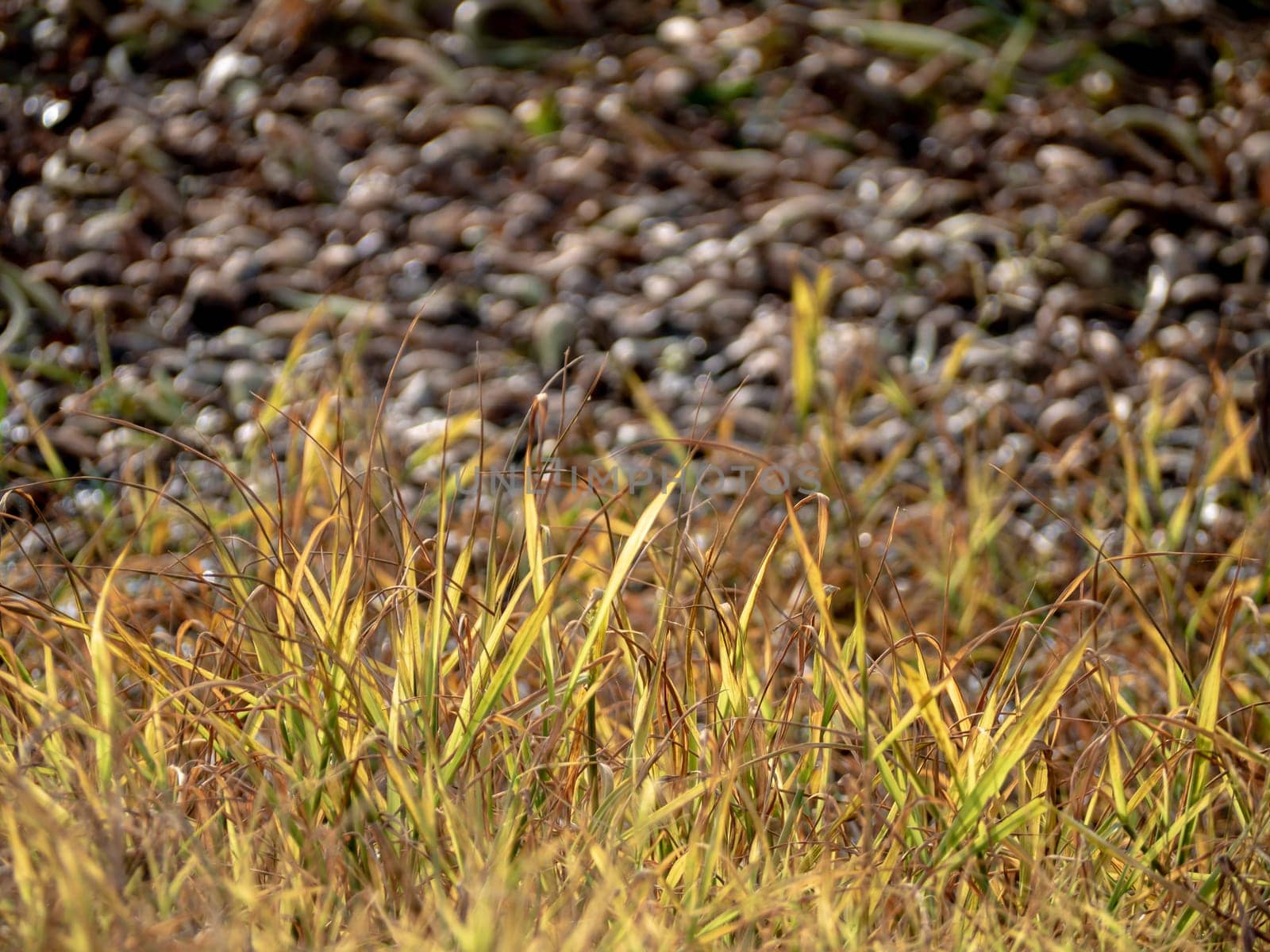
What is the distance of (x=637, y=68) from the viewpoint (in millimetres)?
3070

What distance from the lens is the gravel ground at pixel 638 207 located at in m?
2.34

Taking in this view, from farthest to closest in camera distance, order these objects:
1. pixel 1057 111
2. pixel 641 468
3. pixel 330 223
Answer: pixel 1057 111 < pixel 330 223 < pixel 641 468

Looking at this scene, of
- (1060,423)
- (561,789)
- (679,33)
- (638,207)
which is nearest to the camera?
(561,789)

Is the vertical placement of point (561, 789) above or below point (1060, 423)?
above

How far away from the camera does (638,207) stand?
275 centimetres

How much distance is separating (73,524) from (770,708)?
48.8 inches

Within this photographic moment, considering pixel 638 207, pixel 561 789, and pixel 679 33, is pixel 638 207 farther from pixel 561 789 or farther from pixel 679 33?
pixel 561 789

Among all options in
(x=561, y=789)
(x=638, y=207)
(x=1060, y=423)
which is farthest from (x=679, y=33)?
(x=561, y=789)

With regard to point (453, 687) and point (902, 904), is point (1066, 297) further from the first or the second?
point (902, 904)

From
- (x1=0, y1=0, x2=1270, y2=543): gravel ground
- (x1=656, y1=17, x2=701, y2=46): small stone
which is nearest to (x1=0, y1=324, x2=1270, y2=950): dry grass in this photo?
(x1=0, y1=0, x2=1270, y2=543): gravel ground

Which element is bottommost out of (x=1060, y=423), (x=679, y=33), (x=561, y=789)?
(x=1060, y=423)

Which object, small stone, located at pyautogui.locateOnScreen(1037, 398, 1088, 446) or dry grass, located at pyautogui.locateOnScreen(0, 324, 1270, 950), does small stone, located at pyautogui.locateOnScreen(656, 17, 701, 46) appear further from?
dry grass, located at pyautogui.locateOnScreen(0, 324, 1270, 950)

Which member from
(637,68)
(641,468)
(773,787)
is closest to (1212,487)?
(641,468)

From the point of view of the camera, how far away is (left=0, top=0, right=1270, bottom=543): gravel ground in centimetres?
234
